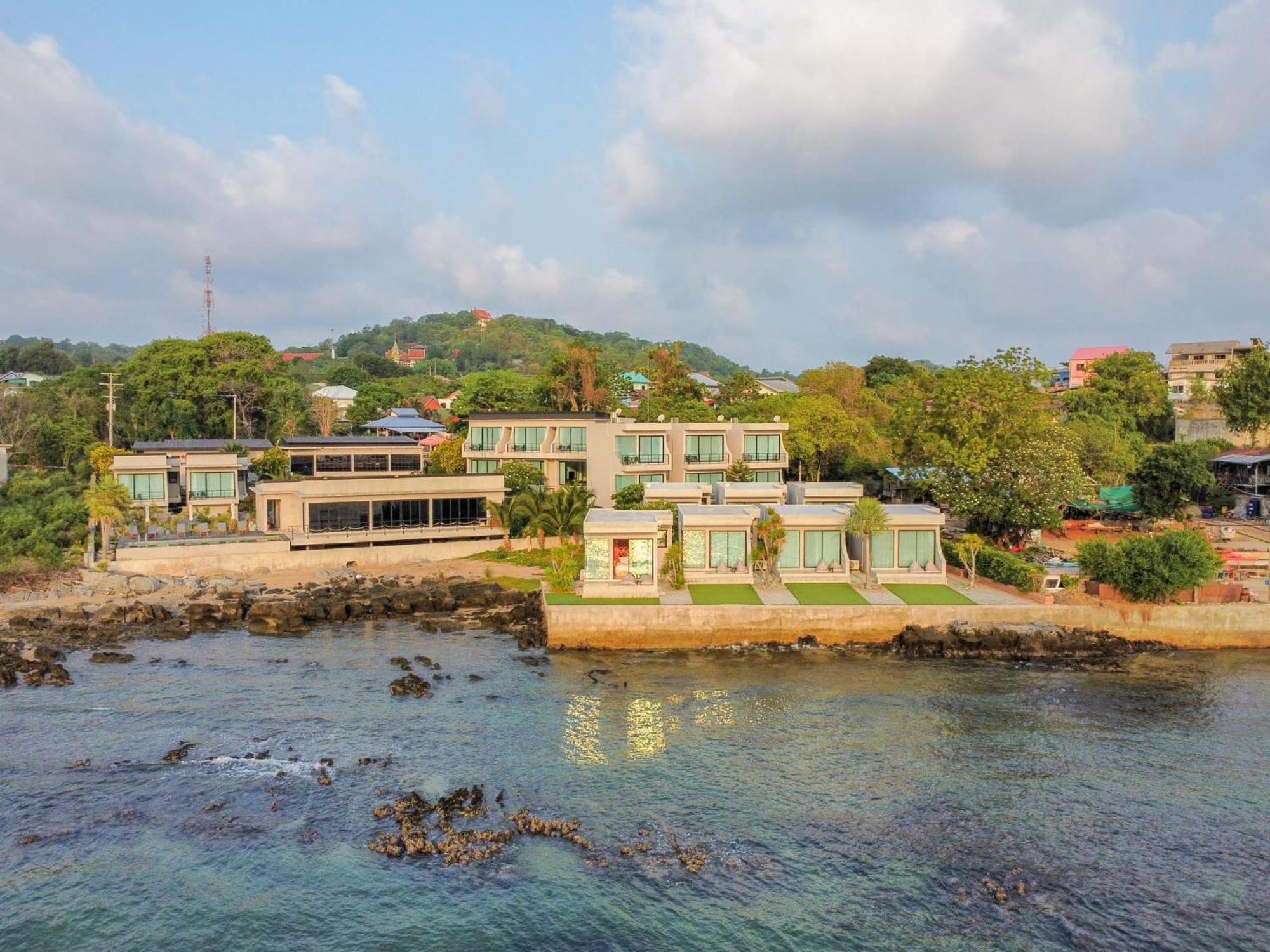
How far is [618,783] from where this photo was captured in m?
27.4

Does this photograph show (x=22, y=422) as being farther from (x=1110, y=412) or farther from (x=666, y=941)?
(x=1110, y=412)

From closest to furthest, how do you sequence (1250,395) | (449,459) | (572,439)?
(572,439) → (449,459) → (1250,395)

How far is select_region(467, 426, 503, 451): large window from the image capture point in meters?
69.8

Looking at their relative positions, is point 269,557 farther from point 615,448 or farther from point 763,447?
point 763,447

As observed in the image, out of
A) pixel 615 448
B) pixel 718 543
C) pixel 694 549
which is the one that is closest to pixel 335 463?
pixel 615 448

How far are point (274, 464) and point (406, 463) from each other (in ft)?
29.5

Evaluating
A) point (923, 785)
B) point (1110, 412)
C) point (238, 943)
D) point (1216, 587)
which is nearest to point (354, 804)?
point (238, 943)

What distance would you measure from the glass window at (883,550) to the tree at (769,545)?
14.7ft

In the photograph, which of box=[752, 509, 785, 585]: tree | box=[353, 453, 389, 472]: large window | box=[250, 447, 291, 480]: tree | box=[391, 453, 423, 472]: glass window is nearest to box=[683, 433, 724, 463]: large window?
box=[391, 453, 423, 472]: glass window

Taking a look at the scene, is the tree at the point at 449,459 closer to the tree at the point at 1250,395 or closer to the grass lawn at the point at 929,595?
the grass lawn at the point at 929,595

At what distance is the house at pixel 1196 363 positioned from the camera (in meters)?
114

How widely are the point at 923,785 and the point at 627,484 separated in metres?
41.9

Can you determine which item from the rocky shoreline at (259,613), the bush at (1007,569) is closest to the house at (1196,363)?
the bush at (1007,569)

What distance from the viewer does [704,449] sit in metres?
69.4
